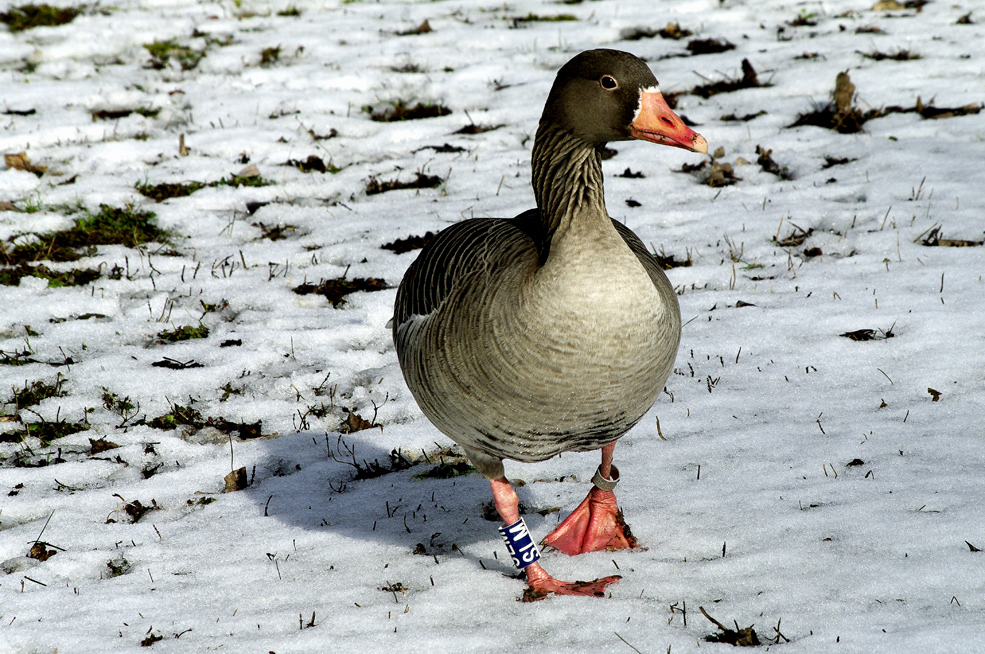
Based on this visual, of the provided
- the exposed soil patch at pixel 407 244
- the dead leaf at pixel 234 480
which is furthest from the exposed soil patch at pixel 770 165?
the dead leaf at pixel 234 480

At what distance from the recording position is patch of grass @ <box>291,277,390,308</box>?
7.02m

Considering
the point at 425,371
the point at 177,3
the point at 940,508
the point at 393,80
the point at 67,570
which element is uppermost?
the point at 177,3

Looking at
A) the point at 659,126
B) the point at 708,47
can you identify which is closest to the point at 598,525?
the point at 659,126

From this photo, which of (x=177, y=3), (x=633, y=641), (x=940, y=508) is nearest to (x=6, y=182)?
(x=177, y=3)

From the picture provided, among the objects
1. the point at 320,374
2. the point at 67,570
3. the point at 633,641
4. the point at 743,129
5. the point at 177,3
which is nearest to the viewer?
the point at 633,641

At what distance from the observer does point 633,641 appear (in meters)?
3.47

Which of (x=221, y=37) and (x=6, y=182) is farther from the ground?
(x=221, y=37)

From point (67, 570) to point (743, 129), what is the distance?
25.1 ft

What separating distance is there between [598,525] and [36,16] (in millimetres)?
12558

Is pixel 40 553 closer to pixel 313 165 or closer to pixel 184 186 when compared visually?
pixel 184 186

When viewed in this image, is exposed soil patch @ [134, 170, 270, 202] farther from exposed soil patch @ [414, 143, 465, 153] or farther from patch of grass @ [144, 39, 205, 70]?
patch of grass @ [144, 39, 205, 70]

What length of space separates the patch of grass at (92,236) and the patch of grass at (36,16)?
6.28 metres

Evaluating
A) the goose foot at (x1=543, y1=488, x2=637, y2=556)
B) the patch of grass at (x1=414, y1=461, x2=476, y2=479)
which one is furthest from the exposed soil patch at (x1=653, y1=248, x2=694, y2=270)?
the goose foot at (x1=543, y1=488, x2=637, y2=556)

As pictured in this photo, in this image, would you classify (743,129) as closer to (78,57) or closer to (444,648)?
(444,648)
